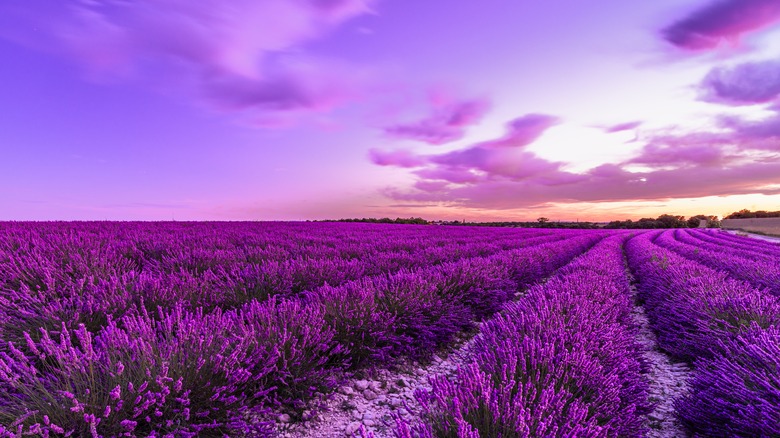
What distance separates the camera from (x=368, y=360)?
3.18 metres

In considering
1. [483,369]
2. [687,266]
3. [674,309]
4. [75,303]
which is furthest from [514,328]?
[687,266]

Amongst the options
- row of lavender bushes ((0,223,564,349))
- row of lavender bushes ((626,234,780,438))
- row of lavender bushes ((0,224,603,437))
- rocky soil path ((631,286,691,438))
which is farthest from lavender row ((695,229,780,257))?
row of lavender bushes ((0,223,564,349))

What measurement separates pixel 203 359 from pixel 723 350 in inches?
154

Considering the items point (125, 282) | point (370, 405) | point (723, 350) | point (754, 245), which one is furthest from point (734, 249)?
point (125, 282)

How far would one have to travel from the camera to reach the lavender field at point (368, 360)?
1.66 meters

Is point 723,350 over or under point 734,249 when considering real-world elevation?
over

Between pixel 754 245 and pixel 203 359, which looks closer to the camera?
pixel 203 359

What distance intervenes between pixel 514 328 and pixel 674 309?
2.88 meters

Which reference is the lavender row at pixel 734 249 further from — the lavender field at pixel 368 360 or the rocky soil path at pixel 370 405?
the rocky soil path at pixel 370 405

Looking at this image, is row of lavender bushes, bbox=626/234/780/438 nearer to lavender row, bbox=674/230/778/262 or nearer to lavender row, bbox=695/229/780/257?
lavender row, bbox=674/230/778/262

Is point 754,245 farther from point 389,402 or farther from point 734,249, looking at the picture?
point 389,402

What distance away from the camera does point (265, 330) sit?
261 centimetres

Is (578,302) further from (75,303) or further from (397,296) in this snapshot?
(75,303)

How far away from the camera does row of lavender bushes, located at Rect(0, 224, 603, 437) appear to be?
1667mm
